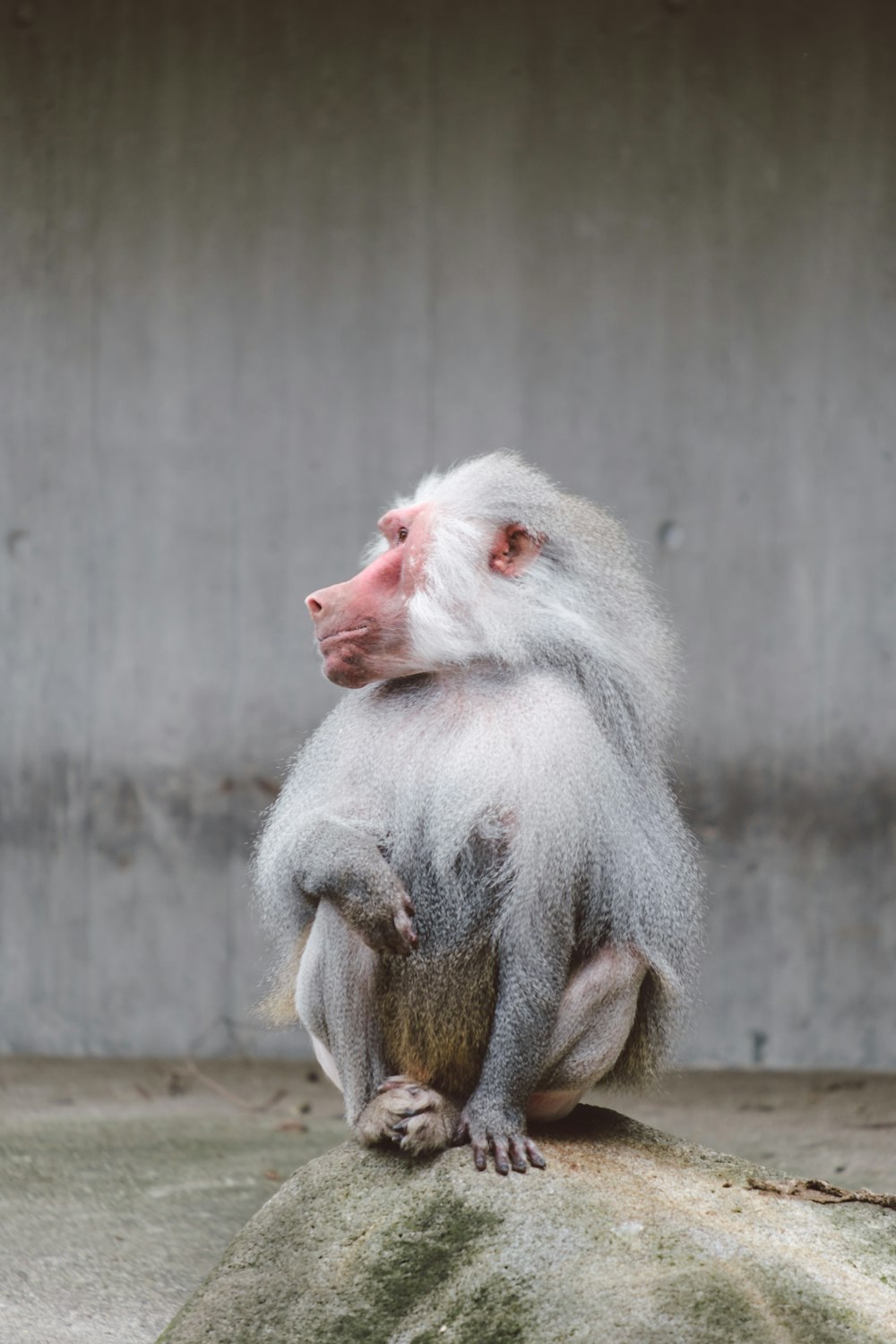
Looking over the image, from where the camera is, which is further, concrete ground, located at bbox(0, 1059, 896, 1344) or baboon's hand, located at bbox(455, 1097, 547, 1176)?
concrete ground, located at bbox(0, 1059, 896, 1344)

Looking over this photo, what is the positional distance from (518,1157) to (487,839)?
0.63 metres

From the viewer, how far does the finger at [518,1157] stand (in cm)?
299

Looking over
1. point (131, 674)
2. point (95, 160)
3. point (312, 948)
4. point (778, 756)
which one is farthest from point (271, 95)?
point (312, 948)

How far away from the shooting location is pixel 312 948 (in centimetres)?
312

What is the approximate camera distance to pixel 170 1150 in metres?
5.18

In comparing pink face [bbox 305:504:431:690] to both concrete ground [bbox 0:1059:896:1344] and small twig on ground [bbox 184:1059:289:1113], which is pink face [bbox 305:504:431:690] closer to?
concrete ground [bbox 0:1059:896:1344]

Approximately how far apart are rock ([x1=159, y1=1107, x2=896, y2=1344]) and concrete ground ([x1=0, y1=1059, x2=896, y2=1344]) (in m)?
0.66

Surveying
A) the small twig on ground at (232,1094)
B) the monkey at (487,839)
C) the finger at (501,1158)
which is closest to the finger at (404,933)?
the monkey at (487,839)

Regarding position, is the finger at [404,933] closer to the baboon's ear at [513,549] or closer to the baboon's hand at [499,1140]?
the baboon's hand at [499,1140]

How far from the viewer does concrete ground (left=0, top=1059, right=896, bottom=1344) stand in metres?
3.80

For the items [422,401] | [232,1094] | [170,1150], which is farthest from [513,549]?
[232,1094]

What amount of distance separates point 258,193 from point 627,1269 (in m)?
4.94

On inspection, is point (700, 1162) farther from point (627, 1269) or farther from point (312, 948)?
point (312, 948)

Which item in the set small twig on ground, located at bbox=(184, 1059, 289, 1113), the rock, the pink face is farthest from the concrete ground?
the pink face
